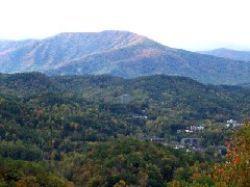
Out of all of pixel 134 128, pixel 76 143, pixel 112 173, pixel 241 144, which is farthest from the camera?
pixel 134 128

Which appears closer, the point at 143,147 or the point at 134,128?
the point at 143,147

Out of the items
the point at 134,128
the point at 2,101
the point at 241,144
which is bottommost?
the point at 134,128

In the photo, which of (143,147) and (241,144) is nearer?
(241,144)

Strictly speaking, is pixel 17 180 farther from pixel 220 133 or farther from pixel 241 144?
pixel 220 133

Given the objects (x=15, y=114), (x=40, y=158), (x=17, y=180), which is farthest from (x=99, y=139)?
(x=17, y=180)

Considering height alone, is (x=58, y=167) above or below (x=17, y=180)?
below

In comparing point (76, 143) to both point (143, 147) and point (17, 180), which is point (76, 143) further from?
point (17, 180)

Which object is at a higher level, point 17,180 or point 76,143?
point 17,180

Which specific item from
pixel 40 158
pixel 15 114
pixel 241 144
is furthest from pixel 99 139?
pixel 241 144

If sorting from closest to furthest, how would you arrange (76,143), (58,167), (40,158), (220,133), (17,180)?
(17,180)
(58,167)
(40,158)
(76,143)
(220,133)
